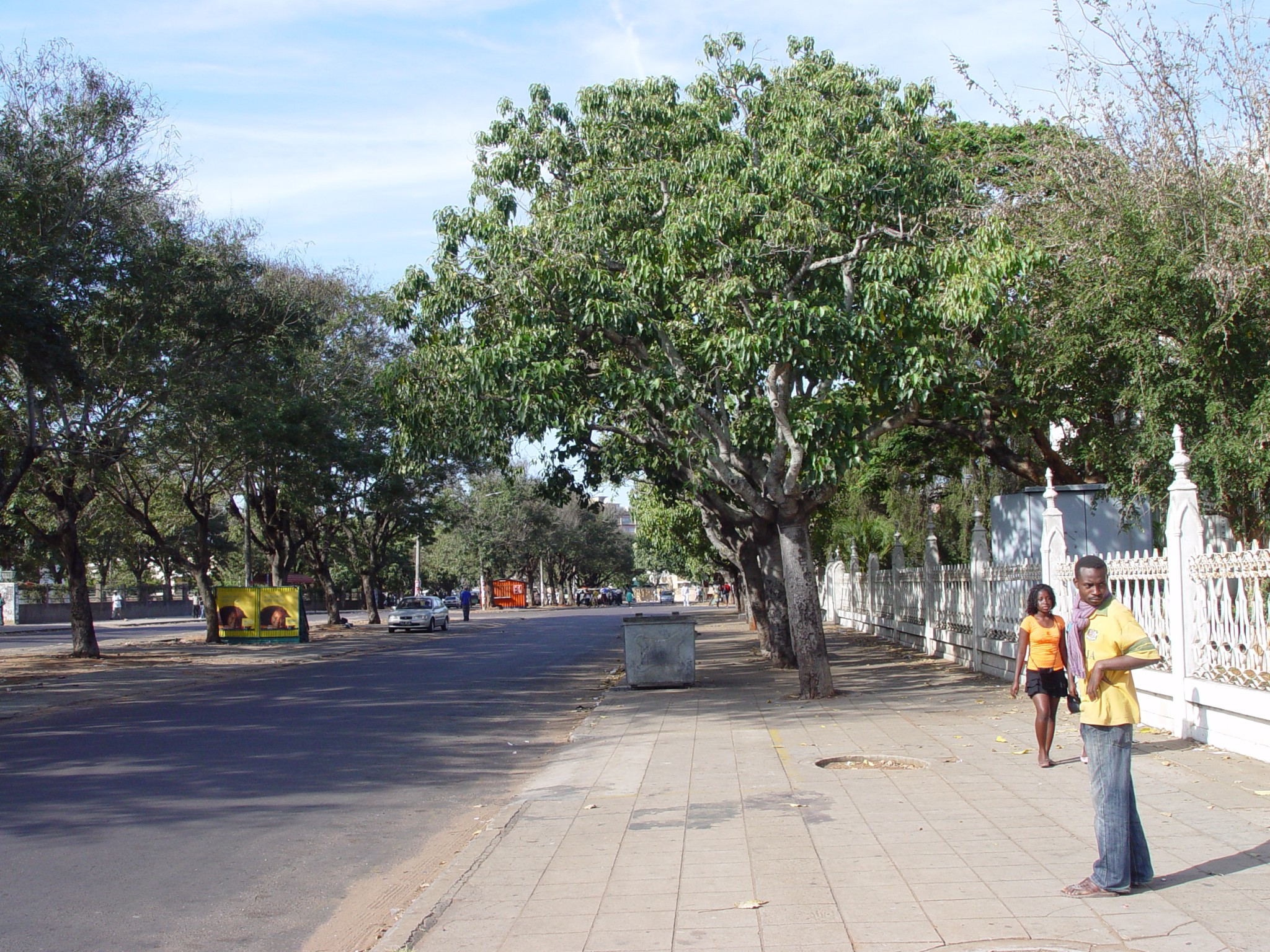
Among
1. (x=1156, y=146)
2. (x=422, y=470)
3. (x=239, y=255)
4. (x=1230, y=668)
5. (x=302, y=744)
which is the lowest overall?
(x=302, y=744)

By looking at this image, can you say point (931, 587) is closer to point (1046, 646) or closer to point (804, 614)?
point (804, 614)

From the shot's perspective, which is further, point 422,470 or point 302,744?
point 422,470

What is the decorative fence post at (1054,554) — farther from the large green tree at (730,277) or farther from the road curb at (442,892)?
the road curb at (442,892)

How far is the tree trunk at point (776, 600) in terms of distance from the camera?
20.1 m

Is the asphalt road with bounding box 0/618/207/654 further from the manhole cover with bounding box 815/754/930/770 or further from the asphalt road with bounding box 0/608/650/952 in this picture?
the manhole cover with bounding box 815/754/930/770

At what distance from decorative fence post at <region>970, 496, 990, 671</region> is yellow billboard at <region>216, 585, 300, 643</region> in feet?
75.8

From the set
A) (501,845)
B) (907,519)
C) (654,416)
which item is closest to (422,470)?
(654,416)

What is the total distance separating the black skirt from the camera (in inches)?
362

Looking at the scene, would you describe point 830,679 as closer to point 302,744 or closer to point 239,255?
point 302,744

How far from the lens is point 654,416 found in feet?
52.8

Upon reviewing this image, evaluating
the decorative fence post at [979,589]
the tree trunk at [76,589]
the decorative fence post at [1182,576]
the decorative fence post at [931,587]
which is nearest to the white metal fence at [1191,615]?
the decorative fence post at [1182,576]

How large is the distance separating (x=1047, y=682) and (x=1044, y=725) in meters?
0.40

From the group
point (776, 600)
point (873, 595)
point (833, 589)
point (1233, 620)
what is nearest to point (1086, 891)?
point (1233, 620)

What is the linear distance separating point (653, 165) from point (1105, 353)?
257 inches
